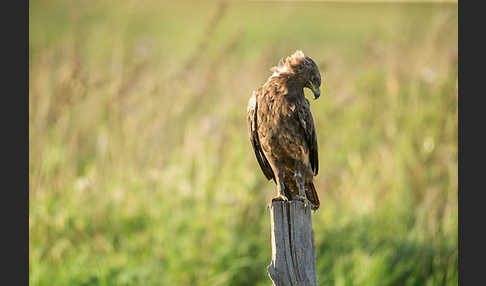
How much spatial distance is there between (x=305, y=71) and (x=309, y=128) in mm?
322

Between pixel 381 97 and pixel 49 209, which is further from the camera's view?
pixel 381 97

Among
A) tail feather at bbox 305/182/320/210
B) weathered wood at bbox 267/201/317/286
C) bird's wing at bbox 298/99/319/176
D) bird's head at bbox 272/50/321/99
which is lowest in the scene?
weathered wood at bbox 267/201/317/286

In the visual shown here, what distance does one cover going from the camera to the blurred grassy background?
432cm

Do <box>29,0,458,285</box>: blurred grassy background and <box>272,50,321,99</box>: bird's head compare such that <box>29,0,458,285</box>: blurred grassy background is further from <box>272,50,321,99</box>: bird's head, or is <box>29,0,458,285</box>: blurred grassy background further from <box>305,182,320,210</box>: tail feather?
<box>272,50,321,99</box>: bird's head

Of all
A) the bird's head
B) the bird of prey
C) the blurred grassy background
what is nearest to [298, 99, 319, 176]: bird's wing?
the bird of prey

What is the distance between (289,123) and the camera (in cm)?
284

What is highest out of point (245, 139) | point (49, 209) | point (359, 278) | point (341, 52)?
point (341, 52)

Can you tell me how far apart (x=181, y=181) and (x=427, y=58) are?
123 inches

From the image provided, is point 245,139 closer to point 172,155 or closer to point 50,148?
point 172,155

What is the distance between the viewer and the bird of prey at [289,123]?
282cm

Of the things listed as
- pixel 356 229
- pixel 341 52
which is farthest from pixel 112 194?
pixel 341 52

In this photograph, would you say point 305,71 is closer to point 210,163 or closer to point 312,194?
point 312,194

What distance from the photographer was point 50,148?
4754mm

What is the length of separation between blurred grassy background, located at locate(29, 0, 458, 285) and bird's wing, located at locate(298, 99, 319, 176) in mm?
1546
